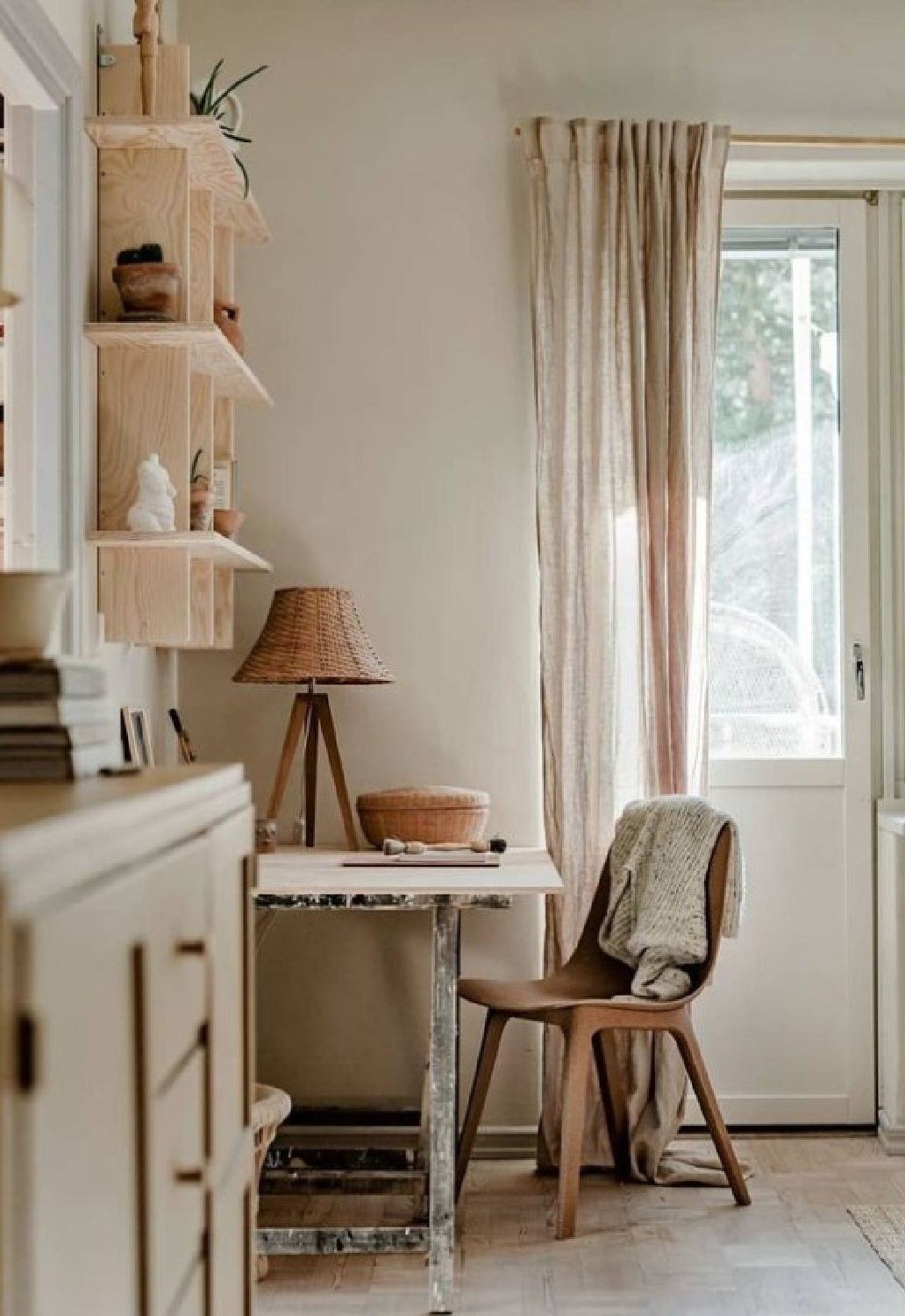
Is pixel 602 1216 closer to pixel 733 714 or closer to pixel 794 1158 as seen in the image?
pixel 794 1158

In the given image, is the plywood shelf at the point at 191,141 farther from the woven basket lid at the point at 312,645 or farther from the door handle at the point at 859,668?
the door handle at the point at 859,668

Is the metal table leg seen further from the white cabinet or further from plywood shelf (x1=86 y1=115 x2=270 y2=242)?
plywood shelf (x1=86 y1=115 x2=270 y2=242)

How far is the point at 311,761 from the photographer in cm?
374

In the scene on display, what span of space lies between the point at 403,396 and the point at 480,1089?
63.9 inches

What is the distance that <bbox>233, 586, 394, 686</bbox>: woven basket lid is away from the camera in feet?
11.8

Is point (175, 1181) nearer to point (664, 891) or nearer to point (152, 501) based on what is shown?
point (152, 501)

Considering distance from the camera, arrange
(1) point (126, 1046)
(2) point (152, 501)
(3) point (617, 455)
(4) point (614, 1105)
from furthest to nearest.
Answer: (3) point (617, 455) < (4) point (614, 1105) < (2) point (152, 501) < (1) point (126, 1046)

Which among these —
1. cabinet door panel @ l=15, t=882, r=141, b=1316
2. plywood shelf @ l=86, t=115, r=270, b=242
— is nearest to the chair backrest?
plywood shelf @ l=86, t=115, r=270, b=242

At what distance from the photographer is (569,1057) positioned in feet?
11.0

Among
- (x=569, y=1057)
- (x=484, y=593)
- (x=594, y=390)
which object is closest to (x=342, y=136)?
(x=594, y=390)

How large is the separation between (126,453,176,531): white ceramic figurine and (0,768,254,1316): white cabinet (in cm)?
125

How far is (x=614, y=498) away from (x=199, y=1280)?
2.59m

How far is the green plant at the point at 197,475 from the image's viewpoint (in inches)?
127

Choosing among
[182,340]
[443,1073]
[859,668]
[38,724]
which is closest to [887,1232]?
[443,1073]
